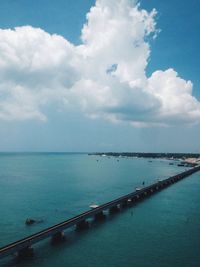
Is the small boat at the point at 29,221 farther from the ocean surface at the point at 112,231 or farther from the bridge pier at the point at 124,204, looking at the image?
the bridge pier at the point at 124,204

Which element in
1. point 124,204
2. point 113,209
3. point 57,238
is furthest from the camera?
point 124,204

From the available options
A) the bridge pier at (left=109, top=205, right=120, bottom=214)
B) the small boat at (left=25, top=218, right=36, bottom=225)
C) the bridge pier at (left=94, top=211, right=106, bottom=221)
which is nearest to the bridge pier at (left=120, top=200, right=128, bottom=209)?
the bridge pier at (left=109, top=205, right=120, bottom=214)

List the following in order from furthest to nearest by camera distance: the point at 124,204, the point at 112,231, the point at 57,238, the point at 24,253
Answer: the point at 124,204
the point at 112,231
the point at 57,238
the point at 24,253

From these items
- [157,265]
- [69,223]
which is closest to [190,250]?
[157,265]

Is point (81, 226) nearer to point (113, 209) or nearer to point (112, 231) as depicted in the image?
point (112, 231)

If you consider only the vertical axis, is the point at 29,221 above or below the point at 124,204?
below

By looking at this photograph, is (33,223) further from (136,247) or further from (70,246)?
(136,247)

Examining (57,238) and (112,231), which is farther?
(112,231)

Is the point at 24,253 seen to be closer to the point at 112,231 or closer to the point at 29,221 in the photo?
the point at 29,221

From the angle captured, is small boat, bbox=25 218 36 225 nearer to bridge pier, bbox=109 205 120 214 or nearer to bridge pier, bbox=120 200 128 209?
bridge pier, bbox=109 205 120 214

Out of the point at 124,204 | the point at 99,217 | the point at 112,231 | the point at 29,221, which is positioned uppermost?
the point at 124,204

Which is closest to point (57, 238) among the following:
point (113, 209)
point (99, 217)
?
point (99, 217)
